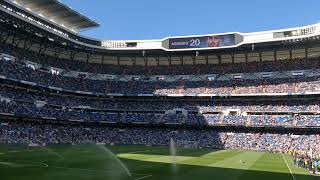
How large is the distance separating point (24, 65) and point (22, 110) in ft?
39.7

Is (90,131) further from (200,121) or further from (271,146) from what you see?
(271,146)

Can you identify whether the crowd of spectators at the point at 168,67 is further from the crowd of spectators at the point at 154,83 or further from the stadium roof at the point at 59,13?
the stadium roof at the point at 59,13

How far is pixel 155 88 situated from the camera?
9212 centimetres

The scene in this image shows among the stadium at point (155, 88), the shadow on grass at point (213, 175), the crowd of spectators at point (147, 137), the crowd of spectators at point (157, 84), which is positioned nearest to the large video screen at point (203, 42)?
the stadium at point (155, 88)

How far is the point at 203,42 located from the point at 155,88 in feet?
52.1

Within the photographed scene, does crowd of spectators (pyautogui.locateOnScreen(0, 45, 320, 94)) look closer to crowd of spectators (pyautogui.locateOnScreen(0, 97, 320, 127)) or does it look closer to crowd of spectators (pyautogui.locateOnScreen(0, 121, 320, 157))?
crowd of spectators (pyautogui.locateOnScreen(0, 97, 320, 127))

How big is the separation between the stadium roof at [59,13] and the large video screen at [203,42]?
66.4ft

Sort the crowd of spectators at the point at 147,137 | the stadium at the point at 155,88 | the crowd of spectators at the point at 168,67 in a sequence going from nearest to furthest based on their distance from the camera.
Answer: the crowd of spectators at the point at 147,137
the stadium at the point at 155,88
the crowd of spectators at the point at 168,67

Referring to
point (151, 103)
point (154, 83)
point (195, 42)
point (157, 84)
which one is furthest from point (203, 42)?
point (151, 103)

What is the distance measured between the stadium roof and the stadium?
25 cm

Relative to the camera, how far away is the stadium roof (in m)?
79.6

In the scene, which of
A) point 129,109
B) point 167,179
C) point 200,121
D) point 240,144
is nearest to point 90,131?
point 129,109

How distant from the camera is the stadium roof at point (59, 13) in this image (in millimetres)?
79625

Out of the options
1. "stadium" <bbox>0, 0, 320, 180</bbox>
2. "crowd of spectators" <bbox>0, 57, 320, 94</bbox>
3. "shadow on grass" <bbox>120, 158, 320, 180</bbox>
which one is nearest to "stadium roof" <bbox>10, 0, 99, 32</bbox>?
"stadium" <bbox>0, 0, 320, 180</bbox>
